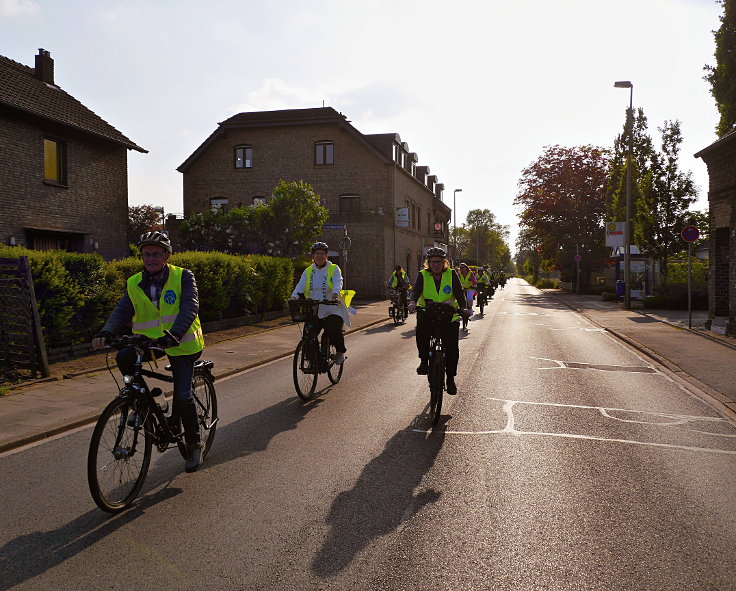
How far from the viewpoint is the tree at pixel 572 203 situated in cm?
4597

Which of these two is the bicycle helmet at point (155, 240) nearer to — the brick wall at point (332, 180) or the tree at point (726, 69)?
the tree at point (726, 69)

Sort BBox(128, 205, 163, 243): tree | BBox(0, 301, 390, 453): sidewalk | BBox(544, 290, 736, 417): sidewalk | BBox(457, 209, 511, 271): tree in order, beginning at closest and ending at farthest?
BBox(0, 301, 390, 453): sidewalk
BBox(544, 290, 736, 417): sidewalk
BBox(128, 205, 163, 243): tree
BBox(457, 209, 511, 271): tree

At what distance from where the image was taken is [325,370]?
7926 mm

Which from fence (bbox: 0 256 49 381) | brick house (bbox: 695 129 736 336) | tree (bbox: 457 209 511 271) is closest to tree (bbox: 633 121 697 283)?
brick house (bbox: 695 129 736 336)

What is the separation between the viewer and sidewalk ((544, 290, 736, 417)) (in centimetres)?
910

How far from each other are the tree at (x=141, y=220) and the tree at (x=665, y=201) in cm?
2919

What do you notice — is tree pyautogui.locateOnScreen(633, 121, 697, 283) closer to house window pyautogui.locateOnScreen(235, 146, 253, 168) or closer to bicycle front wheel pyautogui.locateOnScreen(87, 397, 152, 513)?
house window pyautogui.locateOnScreen(235, 146, 253, 168)

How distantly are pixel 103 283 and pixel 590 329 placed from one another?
532 inches

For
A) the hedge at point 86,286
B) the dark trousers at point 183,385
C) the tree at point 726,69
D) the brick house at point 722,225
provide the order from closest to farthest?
the dark trousers at point 183,385
the hedge at point 86,286
the brick house at point 722,225
the tree at point 726,69

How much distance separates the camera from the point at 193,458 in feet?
15.6

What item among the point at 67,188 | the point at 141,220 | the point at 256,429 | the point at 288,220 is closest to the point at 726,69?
the point at 288,220

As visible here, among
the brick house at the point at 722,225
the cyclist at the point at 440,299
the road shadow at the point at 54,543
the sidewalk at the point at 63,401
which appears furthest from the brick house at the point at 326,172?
the road shadow at the point at 54,543

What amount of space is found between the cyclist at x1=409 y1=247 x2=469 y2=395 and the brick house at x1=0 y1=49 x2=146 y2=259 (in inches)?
544

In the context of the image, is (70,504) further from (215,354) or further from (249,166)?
(249,166)
